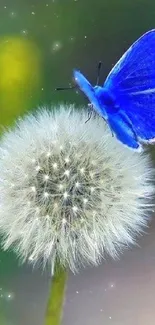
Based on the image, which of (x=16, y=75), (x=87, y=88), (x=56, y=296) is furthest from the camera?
(x=16, y=75)

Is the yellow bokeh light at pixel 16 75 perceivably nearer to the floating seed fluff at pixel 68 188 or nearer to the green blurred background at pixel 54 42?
the green blurred background at pixel 54 42

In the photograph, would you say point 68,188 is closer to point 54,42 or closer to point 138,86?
point 138,86

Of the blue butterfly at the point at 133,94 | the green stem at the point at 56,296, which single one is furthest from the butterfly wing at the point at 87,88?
the green stem at the point at 56,296

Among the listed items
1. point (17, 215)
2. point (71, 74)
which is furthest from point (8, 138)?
point (71, 74)

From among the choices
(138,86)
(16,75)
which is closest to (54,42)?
(16,75)

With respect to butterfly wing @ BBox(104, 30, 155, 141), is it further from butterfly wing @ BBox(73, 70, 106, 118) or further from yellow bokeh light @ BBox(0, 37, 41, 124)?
yellow bokeh light @ BBox(0, 37, 41, 124)

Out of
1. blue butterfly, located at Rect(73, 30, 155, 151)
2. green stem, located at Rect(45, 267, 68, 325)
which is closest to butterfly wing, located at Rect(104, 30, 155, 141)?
blue butterfly, located at Rect(73, 30, 155, 151)
